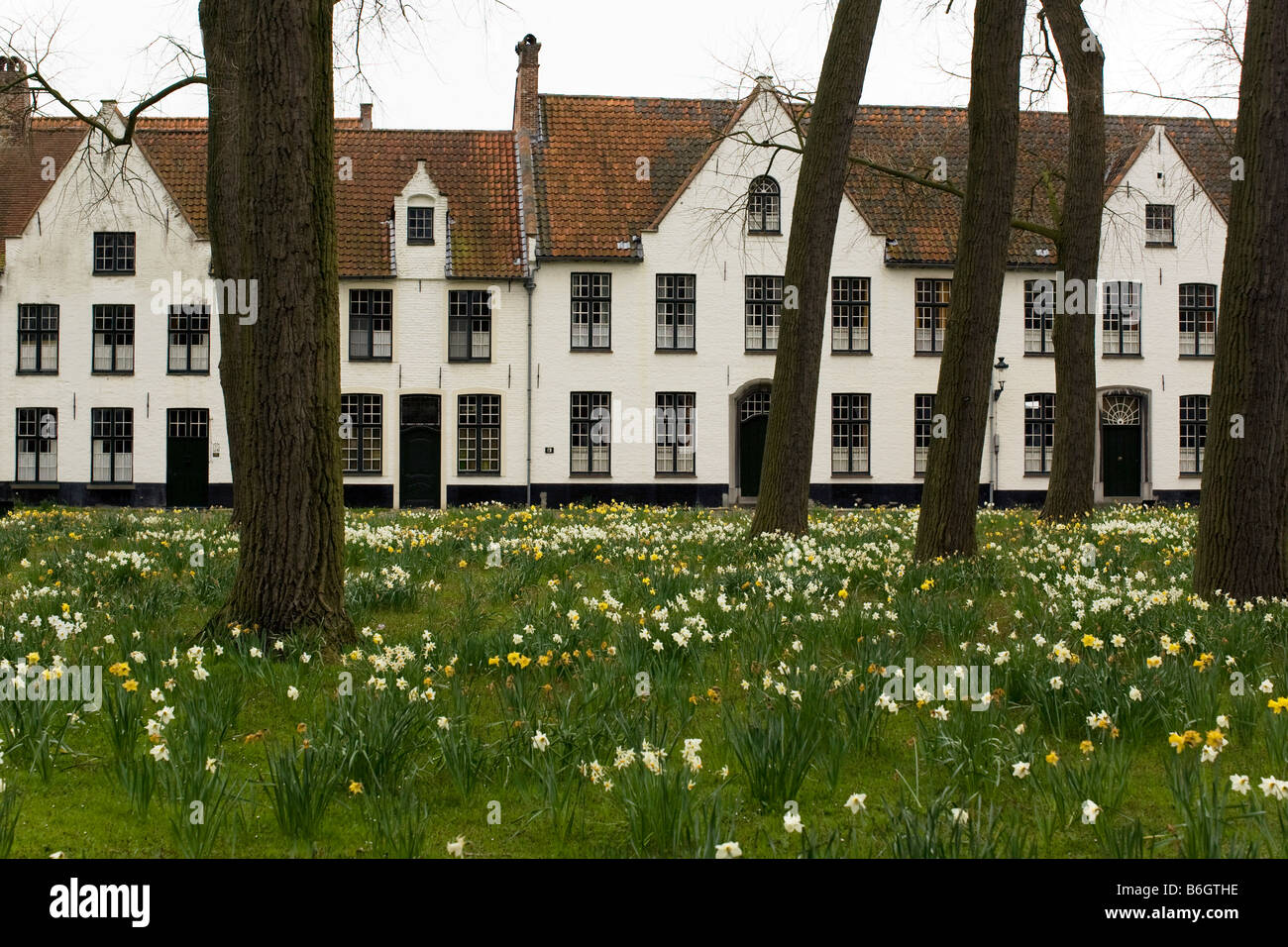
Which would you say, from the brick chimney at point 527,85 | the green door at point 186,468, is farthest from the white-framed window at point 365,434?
the brick chimney at point 527,85

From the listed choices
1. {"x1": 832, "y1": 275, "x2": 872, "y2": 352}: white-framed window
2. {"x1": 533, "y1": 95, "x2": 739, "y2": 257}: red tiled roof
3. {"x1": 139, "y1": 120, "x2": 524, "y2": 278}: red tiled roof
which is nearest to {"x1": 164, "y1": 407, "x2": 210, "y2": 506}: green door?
{"x1": 139, "y1": 120, "x2": 524, "y2": 278}: red tiled roof

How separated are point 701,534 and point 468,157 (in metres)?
24.3

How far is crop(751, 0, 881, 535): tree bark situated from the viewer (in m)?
13.6

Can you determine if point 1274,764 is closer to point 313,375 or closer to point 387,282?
point 313,375

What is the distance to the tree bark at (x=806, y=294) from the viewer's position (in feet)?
44.6

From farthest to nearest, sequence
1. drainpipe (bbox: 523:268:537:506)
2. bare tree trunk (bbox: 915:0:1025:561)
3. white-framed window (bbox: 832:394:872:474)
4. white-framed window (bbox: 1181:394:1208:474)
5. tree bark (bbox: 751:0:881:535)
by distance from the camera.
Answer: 1. white-framed window (bbox: 1181:394:1208:474)
2. white-framed window (bbox: 832:394:872:474)
3. drainpipe (bbox: 523:268:537:506)
4. tree bark (bbox: 751:0:881:535)
5. bare tree trunk (bbox: 915:0:1025:561)

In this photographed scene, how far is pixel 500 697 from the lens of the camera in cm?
566

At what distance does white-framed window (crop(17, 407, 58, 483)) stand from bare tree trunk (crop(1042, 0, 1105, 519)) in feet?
89.3

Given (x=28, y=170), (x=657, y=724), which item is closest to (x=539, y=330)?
(x=28, y=170)

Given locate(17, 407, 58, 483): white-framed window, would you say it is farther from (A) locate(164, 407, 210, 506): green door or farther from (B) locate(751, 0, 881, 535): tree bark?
(B) locate(751, 0, 881, 535): tree bark

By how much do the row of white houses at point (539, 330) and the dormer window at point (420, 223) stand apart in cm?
6

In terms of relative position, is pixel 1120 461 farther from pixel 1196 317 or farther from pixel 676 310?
pixel 676 310

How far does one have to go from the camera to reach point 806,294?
13.9 m
